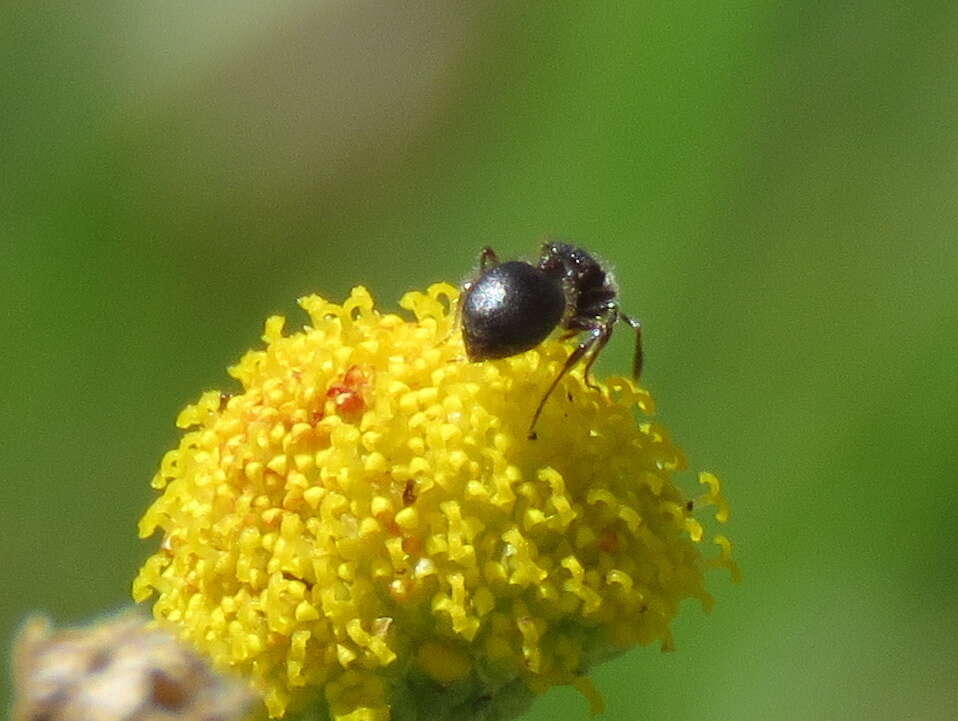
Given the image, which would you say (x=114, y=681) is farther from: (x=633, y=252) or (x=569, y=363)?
(x=633, y=252)

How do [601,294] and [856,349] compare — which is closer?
[601,294]

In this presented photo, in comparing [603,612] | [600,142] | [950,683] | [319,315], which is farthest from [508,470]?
[600,142]

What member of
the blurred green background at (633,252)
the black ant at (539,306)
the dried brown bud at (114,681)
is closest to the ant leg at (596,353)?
the black ant at (539,306)

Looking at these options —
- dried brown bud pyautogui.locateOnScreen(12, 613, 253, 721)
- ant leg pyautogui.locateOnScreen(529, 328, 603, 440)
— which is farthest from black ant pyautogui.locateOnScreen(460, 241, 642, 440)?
dried brown bud pyautogui.locateOnScreen(12, 613, 253, 721)

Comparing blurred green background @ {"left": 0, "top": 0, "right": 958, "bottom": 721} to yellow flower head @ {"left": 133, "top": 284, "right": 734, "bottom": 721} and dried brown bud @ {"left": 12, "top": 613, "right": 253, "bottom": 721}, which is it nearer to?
yellow flower head @ {"left": 133, "top": 284, "right": 734, "bottom": 721}

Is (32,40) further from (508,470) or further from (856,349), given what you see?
(508,470)

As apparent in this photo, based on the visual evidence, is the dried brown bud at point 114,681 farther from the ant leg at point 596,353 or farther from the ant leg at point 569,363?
the ant leg at point 596,353
